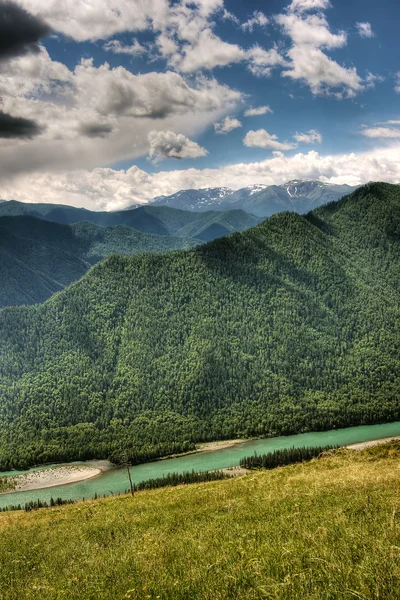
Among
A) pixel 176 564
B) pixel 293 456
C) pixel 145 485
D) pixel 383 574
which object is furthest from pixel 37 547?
pixel 293 456

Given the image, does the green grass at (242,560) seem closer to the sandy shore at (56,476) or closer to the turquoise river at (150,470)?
the turquoise river at (150,470)

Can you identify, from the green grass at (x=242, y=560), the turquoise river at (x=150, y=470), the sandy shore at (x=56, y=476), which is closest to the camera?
the green grass at (x=242, y=560)

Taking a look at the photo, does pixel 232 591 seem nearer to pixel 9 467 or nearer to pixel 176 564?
pixel 176 564

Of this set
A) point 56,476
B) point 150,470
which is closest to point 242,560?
point 150,470

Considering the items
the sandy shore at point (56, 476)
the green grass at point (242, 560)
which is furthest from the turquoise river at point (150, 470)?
the green grass at point (242, 560)

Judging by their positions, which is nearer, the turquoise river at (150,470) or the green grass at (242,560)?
the green grass at (242,560)

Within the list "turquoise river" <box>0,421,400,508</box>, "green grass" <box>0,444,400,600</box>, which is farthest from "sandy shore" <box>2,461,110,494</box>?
"green grass" <box>0,444,400,600</box>

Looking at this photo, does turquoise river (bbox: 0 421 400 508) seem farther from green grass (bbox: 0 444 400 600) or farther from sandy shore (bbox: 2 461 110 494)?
green grass (bbox: 0 444 400 600)

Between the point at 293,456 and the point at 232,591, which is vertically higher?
the point at 232,591
